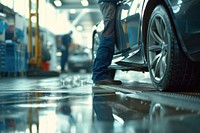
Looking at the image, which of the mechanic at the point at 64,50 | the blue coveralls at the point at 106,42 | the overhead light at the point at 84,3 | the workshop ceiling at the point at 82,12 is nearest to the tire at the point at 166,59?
the blue coveralls at the point at 106,42

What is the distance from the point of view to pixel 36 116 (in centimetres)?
201

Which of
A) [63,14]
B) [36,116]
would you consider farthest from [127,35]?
[63,14]

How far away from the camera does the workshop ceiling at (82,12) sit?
742 inches

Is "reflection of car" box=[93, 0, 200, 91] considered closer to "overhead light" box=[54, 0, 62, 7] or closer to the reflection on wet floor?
the reflection on wet floor

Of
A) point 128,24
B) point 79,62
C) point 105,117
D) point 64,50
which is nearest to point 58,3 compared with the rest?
point 64,50

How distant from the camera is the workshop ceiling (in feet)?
61.8

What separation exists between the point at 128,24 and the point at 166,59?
1.03 m

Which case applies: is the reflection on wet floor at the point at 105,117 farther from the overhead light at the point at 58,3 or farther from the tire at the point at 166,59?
the overhead light at the point at 58,3

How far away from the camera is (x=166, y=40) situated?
9.46 feet

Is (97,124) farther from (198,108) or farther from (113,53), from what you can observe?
(113,53)

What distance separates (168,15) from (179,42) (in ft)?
0.79

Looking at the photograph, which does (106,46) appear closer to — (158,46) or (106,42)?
(106,42)

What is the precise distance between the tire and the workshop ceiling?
14.6 meters

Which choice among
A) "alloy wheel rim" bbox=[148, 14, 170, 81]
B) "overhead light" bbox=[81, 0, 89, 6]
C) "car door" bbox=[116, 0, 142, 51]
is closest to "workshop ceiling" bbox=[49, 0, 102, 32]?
"overhead light" bbox=[81, 0, 89, 6]
